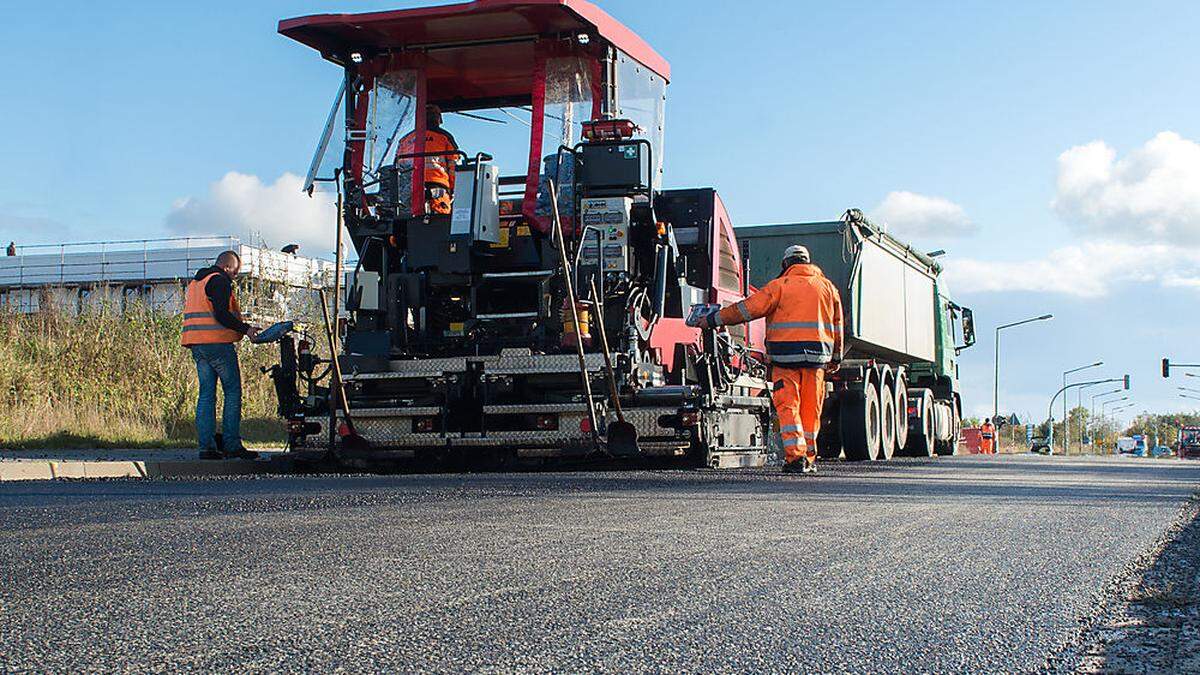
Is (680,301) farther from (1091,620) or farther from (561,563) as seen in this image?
(1091,620)

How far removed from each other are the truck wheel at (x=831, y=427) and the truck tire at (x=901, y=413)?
2.55 meters

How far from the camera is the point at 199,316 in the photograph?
1132 centimetres

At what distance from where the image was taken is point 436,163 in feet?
34.8

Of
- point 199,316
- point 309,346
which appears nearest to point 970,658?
point 309,346

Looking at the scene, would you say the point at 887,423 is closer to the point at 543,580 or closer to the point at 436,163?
the point at 436,163

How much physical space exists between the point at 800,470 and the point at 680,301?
5.17 feet

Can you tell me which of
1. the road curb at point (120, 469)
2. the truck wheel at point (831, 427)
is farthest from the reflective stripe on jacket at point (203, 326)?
the truck wheel at point (831, 427)

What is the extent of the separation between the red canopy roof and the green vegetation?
5319mm

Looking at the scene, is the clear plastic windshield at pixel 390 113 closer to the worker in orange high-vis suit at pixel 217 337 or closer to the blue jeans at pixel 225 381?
the worker in orange high-vis suit at pixel 217 337

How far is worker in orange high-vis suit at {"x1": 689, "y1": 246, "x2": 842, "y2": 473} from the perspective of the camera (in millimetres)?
9945

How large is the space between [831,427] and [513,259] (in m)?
6.06

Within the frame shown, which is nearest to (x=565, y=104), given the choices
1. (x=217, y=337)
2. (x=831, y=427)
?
(x=217, y=337)

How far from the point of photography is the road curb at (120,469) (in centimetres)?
882

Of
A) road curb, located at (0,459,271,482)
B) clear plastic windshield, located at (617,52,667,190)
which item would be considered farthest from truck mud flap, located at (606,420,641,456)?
road curb, located at (0,459,271,482)
